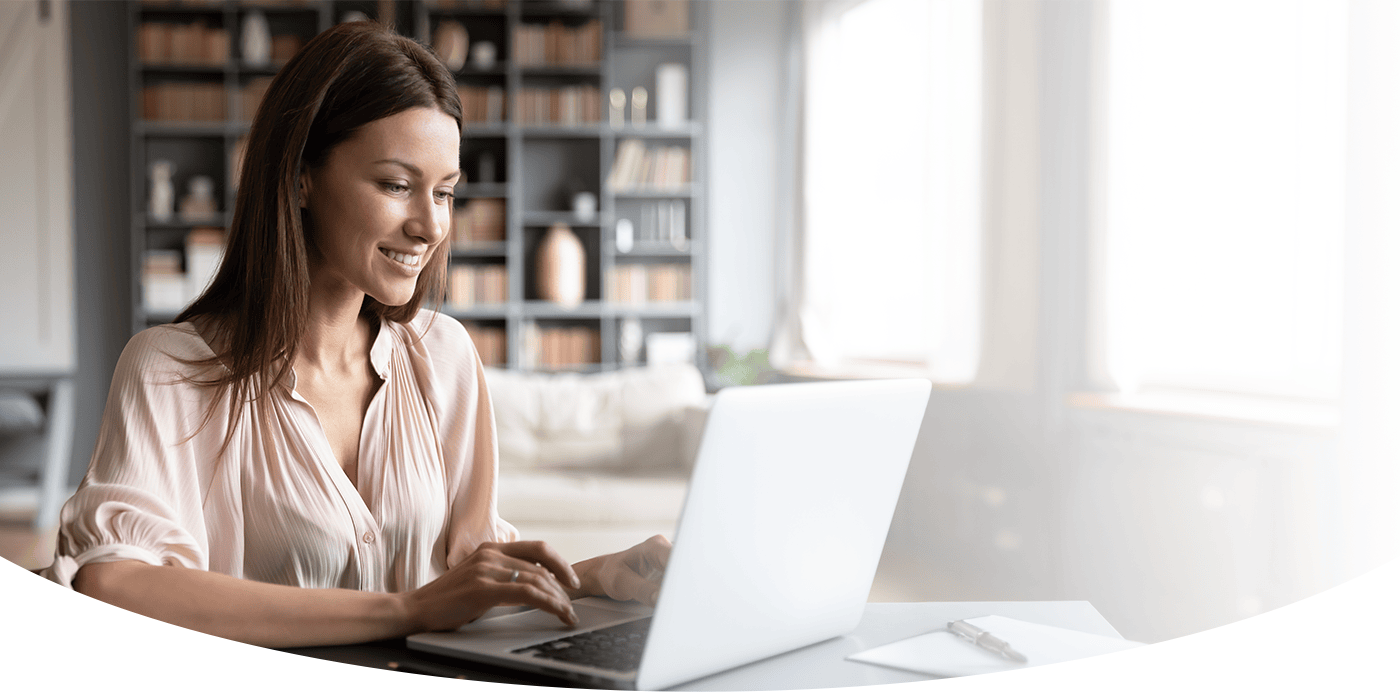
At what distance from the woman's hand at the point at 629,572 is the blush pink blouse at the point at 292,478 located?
33 centimetres

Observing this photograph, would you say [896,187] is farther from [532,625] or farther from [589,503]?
[532,625]

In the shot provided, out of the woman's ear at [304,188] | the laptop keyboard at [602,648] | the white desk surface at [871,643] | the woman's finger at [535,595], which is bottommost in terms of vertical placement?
the white desk surface at [871,643]

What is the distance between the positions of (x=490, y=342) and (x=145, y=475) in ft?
13.9

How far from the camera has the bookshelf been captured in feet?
16.0

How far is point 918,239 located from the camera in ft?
14.4

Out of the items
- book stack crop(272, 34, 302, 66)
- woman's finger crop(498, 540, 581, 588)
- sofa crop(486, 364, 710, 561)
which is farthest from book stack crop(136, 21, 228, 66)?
woman's finger crop(498, 540, 581, 588)

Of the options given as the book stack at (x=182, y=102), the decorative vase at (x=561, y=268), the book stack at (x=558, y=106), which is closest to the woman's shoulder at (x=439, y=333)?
the decorative vase at (x=561, y=268)

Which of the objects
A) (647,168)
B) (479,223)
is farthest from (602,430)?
(647,168)

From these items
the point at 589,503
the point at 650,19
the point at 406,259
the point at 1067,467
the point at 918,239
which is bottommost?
the point at 589,503

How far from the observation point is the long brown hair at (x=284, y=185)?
1.03 m

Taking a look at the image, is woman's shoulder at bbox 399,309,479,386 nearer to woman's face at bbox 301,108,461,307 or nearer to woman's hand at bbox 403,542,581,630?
woman's face at bbox 301,108,461,307

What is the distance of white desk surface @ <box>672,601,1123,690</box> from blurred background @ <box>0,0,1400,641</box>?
6.18 ft

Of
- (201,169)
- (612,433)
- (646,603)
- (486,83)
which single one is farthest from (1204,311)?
(201,169)

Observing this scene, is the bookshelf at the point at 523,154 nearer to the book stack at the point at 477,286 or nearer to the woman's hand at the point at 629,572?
the book stack at the point at 477,286
